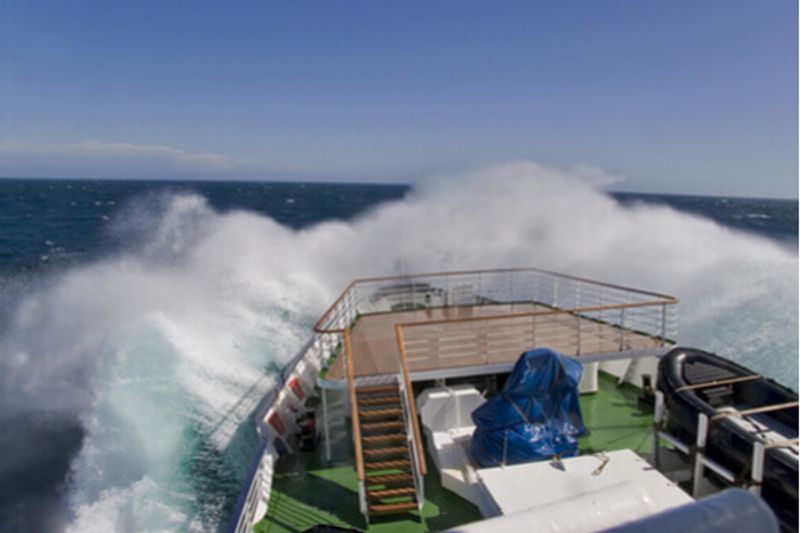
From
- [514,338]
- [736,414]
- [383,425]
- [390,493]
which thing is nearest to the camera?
[736,414]

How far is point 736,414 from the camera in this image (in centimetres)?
511

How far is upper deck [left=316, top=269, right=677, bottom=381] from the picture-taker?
8.11 m

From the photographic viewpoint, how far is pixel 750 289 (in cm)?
1884

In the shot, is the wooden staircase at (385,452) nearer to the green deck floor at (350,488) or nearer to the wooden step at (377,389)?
the wooden step at (377,389)

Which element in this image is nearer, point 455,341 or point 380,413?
point 380,413

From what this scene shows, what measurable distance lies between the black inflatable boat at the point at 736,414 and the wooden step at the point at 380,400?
3.76 meters

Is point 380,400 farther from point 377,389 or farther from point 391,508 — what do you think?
point 391,508

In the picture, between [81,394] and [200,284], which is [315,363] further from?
[200,284]

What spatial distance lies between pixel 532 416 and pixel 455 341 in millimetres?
3144

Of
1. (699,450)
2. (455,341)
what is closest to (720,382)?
(699,450)

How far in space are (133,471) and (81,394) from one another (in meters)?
3.88

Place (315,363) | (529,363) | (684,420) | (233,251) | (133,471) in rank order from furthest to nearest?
1. (233,251)
2. (315,363)
3. (133,471)
4. (529,363)
5. (684,420)

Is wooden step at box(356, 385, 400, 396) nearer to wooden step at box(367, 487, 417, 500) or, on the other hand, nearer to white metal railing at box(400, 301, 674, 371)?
white metal railing at box(400, 301, 674, 371)

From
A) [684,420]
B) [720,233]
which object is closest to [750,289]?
[720,233]
